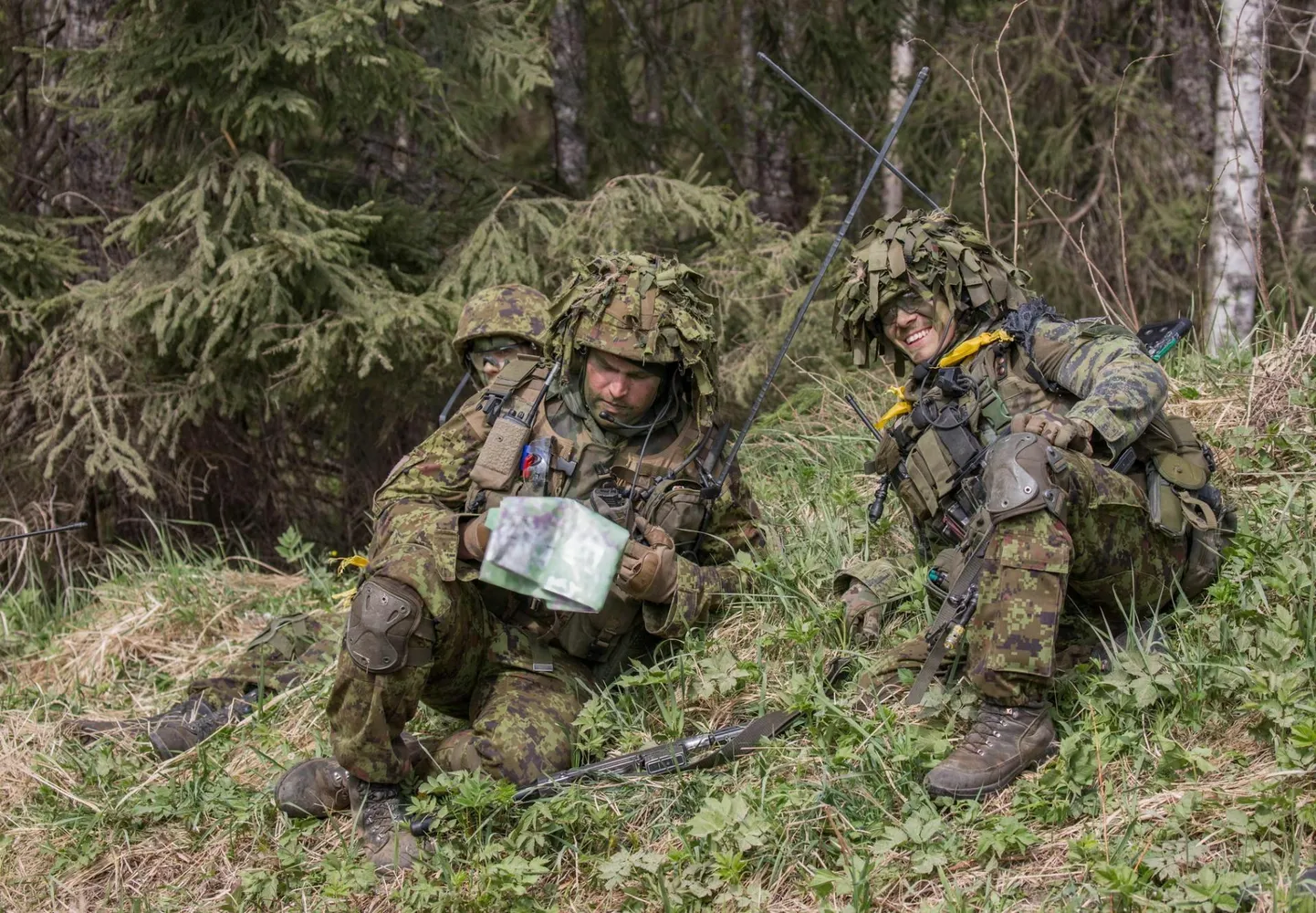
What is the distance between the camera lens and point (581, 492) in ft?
14.3

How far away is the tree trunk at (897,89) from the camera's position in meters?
9.12

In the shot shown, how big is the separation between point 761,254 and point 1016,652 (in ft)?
13.5

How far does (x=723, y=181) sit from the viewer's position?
9523 millimetres

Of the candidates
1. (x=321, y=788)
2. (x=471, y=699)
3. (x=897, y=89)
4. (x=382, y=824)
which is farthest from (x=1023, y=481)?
(x=897, y=89)

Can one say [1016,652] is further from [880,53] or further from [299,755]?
[880,53]

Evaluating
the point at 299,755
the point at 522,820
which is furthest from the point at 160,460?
the point at 522,820

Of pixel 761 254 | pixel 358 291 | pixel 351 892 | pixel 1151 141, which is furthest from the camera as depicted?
pixel 1151 141

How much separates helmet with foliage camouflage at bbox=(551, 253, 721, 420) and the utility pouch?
4.75 ft

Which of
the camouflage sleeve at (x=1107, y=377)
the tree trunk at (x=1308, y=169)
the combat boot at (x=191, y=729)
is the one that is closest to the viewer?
the camouflage sleeve at (x=1107, y=377)

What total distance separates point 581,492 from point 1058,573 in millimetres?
1646

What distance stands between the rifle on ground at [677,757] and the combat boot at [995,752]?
23.7 inches

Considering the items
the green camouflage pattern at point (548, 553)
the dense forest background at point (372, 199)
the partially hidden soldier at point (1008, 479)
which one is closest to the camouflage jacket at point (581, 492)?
the green camouflage pattern at point (548, 553)

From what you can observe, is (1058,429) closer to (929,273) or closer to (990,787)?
(929,273)

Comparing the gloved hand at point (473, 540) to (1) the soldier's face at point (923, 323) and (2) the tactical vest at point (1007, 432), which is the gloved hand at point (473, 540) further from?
(1) the soldier's face at point (923, 323)
